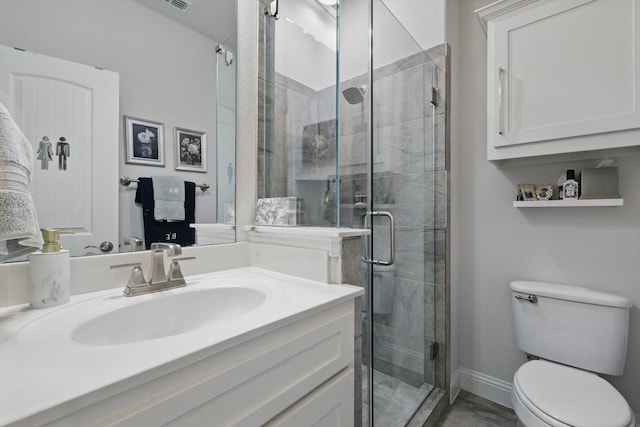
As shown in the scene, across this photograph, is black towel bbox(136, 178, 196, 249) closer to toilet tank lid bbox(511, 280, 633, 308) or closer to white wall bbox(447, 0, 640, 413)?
white wall bbox(447, 0, 640, 413)

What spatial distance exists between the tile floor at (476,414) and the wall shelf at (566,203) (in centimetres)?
112

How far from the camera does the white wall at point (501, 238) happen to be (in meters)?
1.35

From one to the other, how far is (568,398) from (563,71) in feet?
4.30

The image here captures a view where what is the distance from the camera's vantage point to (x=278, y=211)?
4.00 ft

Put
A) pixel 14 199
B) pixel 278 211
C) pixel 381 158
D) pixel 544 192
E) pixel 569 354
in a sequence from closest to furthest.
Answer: pixel 14 199
pixel 278 211
pixel 569 354
pixel 544 192
pixel 381 158

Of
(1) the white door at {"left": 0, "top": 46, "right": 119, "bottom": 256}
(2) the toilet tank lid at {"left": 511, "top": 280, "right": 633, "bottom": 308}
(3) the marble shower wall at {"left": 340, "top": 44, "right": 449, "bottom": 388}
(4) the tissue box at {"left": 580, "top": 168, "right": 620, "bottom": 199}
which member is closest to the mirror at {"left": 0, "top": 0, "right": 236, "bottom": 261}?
(1) the white door at {"left": 0, "top": 46, "right": 119, "bottom": 256}

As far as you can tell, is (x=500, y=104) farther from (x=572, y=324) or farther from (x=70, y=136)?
(x=70, y=136)

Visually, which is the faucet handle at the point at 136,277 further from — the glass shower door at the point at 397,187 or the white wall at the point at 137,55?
the glass shower door at the point at 397,187

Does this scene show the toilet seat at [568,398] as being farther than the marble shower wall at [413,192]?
No

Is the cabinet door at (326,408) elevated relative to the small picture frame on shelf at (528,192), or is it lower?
lower

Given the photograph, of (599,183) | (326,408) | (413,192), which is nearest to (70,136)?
(326,408)

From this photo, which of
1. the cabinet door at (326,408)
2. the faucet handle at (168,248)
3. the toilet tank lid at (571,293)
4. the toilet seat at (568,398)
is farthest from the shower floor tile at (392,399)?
the faucet handle at (168,248)

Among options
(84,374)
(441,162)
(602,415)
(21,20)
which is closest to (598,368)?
(602,415)

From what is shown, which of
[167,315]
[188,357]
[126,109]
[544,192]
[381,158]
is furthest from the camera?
[381,158]
